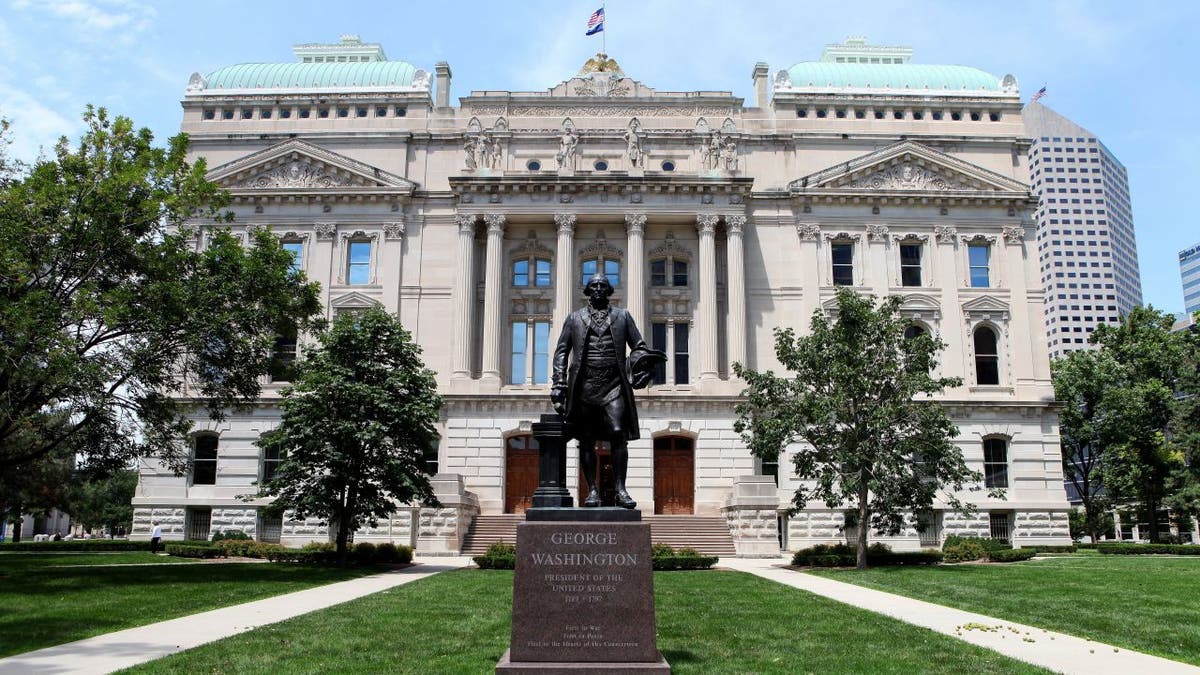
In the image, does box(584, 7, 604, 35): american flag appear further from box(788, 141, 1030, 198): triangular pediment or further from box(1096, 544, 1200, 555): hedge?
box(1096, 544, 1200, 555): hedge

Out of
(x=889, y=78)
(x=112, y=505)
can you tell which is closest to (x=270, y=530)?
(x=889, y=78)

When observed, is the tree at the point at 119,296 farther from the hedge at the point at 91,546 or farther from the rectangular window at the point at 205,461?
the rectangular window at the point at 205,461

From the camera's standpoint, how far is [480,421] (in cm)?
4428

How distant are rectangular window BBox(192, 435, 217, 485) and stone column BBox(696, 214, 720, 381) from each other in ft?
82.5

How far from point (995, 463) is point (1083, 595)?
89.7 ft

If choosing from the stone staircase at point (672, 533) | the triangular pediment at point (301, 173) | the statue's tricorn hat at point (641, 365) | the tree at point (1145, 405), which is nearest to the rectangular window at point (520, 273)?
the triangular pediment at point (301, 173)

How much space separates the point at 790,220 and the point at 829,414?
19.3m

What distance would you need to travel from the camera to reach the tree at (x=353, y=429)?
31.2 m

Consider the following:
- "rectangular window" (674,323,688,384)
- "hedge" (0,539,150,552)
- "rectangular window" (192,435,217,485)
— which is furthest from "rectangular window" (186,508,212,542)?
"rectangular window" (674,323,688,384)

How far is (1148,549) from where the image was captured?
4409cm

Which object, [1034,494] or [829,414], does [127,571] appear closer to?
[829,414]

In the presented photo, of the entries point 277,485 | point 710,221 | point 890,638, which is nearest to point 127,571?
point 277,485

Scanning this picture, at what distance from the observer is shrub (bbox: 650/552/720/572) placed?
30750 millimetres

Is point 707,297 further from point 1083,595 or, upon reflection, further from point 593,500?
point 593,500
